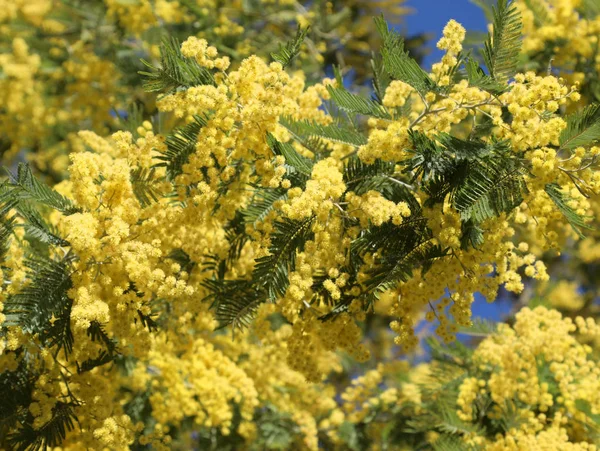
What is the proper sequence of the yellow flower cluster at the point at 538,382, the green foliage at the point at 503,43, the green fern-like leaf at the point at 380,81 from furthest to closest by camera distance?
the yellow flower cluster at the point at 538,382 < the green fern-like leaf at the point at 380,81 < the green foliage at the point at 503,43

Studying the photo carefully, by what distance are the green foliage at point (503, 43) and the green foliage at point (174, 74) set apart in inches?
48.5

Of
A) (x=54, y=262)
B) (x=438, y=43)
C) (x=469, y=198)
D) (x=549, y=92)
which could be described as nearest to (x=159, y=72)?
(x=54, y=262)

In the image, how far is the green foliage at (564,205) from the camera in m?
2.96

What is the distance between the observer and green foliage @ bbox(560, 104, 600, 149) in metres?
2.95

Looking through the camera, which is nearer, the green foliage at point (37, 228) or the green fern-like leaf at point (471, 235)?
the green fern-like leaf at point (471, 235)

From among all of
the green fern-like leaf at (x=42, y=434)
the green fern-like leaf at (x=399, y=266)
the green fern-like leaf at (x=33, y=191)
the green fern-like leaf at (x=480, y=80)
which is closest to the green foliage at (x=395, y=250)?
the green fern-like leaf at (x=399, y=266)

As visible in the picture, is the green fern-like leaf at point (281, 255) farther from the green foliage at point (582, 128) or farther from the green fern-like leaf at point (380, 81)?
the green foliage at point (582, 128)

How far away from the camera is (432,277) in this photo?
3262 mm

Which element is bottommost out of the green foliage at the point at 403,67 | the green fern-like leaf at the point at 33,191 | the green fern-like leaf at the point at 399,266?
the green fern-like leaf at the point at 33,191

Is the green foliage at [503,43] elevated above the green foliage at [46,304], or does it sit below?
above

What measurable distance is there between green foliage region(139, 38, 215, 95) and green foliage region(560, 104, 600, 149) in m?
1.55

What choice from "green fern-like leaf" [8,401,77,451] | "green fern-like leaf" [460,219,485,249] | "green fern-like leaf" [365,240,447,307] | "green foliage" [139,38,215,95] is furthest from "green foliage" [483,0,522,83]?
"green fern-like leaf" [8,401,77,451]

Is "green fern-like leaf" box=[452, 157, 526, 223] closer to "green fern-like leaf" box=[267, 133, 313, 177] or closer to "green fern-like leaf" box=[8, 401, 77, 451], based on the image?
"green fern-like leaf" box=[267, 133, 313, 177]

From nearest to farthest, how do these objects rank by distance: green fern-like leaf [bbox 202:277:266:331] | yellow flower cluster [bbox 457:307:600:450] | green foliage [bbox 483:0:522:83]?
green foliage [bbox 483:0:522:83], green fern-like leaf [bbox 202:277:266:331], yellow flower cluster [bbox 457:307:600:450]
